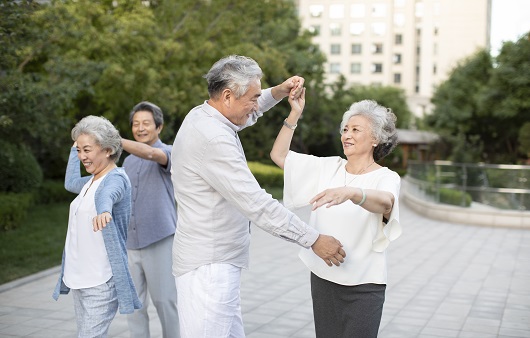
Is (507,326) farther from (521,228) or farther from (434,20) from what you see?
(434,20)

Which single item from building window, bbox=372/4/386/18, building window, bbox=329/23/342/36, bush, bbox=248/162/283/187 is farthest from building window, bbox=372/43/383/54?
bush, bbox=248/162/283/187

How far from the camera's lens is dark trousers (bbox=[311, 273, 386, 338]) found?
132 inches

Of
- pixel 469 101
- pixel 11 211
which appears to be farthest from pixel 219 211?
pixel 469 101

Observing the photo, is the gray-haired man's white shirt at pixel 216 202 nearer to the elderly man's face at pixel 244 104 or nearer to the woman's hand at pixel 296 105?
the elderly man's face at pixel 244 104

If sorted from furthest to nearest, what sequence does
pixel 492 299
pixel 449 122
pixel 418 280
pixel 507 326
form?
pixel 449 122 → pixel 418 280 → pixel 492 299 → pixel 507 326

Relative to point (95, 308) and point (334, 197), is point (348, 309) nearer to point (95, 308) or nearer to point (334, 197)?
point (334, 197)

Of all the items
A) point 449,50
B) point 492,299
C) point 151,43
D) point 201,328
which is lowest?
A: point 492,299

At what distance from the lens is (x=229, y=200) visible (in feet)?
10.1

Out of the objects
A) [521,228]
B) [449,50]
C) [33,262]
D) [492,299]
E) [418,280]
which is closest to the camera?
[492,299]

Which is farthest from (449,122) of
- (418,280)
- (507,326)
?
(507,326)

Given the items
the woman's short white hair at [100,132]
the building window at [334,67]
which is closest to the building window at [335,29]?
the building window at [334,67]

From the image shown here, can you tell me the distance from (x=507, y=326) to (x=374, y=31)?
80039 millimetres

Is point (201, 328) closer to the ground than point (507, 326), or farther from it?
farther from it

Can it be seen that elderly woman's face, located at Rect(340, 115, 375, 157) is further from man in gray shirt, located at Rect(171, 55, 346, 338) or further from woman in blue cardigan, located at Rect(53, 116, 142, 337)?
woman in blue cardigan, located at Rect(53, 116, 142, 337)
